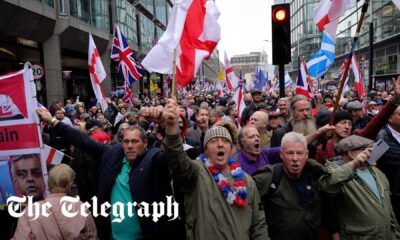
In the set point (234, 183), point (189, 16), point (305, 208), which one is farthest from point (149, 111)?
point (189, 16)

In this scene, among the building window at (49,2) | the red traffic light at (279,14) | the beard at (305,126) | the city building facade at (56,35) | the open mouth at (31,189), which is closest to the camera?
the open mouth at (31,189)

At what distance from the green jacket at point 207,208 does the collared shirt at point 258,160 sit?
0.74 m

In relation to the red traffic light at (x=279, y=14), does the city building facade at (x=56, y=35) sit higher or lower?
higher

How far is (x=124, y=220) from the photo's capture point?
3561 millimetres

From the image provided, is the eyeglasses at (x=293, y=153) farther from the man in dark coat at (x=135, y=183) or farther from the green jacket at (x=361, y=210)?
the man in dark coat at (x=135, y=183)

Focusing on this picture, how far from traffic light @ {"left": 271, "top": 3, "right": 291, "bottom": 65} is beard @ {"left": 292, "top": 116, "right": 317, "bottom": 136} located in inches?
64.7

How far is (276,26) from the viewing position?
6.53 meters

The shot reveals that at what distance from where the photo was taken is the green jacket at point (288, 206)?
326 cm

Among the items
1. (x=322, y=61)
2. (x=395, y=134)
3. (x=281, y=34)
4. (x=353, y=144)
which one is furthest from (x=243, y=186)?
(x=322, y=61)

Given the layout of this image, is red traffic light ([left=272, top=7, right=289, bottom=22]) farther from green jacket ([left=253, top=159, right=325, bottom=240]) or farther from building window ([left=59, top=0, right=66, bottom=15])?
building window ([left=59, top=0, right=66, bottom=15])

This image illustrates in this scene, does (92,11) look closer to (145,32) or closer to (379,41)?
(145,32)

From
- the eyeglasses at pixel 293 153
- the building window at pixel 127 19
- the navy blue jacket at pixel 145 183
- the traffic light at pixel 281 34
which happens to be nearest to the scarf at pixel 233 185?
the eyeglasses at pixel 293 153

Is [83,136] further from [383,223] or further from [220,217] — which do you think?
[383,223]

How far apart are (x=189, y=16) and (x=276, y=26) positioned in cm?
242
